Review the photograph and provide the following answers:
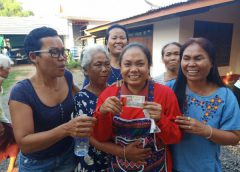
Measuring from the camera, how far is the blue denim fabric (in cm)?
182

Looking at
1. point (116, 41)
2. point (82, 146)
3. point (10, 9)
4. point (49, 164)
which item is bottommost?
point (49, 164)

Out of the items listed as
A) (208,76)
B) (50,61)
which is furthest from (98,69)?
(208,76)

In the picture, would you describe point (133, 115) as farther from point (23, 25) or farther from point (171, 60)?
point (23, 25)

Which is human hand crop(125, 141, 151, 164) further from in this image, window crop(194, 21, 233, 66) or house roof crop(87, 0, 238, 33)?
window crop(194, 21, 233, 66)

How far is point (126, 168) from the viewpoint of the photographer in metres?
1.67

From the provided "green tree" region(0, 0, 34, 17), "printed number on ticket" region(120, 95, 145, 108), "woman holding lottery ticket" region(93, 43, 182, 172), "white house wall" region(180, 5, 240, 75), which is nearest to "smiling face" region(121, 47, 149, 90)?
"woman holding lottery ticket" region(93, 43, 182, 172)

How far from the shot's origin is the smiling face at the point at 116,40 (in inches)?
116

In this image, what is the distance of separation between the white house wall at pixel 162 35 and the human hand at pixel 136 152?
18.0 feet

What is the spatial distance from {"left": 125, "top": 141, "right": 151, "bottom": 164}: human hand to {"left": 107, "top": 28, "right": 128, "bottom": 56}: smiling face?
1.59 meters

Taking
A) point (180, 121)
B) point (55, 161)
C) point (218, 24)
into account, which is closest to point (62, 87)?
point (55, 161)

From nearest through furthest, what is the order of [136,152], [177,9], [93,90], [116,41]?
[136,152], [93,90], [116,41], [177,9]

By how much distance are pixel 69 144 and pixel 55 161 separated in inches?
7.6

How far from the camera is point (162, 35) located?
24.2ft

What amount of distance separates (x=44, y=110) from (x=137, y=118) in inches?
29.0
